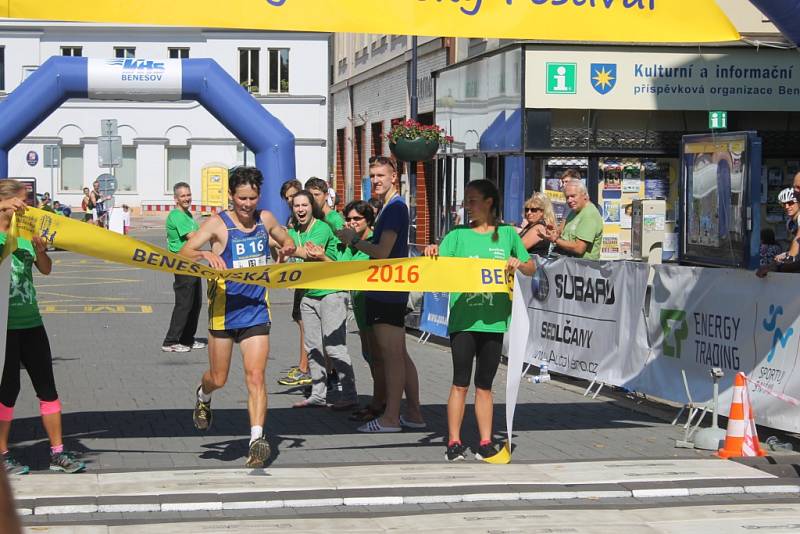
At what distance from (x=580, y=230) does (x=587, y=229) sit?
7 cm

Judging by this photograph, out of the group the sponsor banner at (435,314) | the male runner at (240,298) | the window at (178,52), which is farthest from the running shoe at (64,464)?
the window at (178,52)

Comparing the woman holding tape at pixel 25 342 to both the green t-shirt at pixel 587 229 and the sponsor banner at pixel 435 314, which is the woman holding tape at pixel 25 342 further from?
the sponsor banner at pixel 435 314

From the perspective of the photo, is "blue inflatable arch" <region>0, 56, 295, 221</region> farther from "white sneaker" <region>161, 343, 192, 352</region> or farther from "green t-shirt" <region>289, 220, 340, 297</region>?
"green t-shirt" <region>289, 220, 340, 297</region>

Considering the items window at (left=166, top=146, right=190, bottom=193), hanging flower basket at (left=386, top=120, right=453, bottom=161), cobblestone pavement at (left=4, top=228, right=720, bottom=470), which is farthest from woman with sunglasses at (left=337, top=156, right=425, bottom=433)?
window at (left=166, top=146, right=190, bottom=193)

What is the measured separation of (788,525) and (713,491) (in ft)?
2.75

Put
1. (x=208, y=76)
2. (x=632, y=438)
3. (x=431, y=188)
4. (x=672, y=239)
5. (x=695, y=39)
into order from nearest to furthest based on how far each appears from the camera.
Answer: (x=695, y=39) < (x=632, y=438) < (x=208, y=76) < (x=672, y=239) < (x=431, y=188)

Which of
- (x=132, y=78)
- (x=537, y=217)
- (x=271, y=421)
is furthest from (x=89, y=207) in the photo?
(x=271, y=421)

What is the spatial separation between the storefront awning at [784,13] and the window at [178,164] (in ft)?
191

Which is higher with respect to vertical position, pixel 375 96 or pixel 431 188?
pixel 375 96

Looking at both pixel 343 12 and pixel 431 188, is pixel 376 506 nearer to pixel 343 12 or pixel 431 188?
pixel 343 12

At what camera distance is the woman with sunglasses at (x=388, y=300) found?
30.1ft

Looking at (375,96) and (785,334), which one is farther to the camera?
(375,96)

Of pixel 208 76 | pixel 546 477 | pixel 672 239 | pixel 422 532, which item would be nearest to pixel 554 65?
pixel 672 239

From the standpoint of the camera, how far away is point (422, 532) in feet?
21.4
